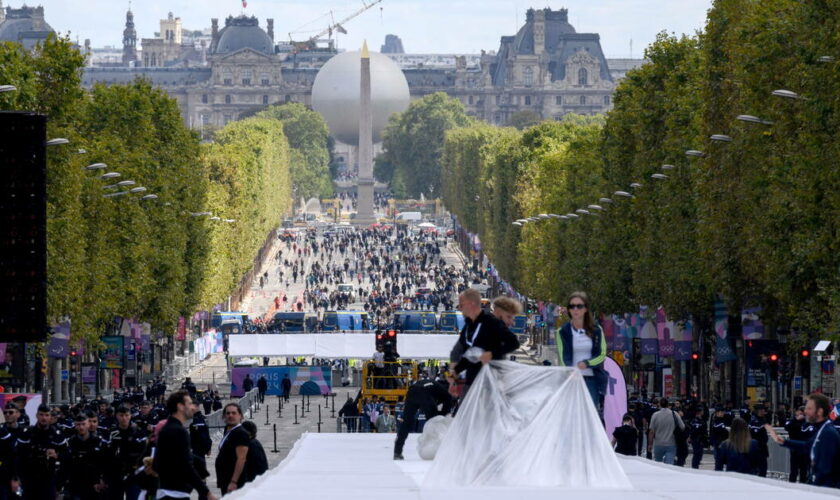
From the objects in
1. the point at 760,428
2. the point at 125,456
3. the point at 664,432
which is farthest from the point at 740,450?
the point at 125,456

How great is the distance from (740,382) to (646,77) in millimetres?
13841

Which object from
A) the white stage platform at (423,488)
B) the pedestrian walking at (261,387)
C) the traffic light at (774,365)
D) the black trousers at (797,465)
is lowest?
the pedestrian walking at (261,387)

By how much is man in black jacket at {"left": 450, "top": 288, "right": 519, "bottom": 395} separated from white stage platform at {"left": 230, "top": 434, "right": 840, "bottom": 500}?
1.23 m

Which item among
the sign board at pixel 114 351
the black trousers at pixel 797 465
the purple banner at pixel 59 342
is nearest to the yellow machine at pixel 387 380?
the sign board at pixel 114 351

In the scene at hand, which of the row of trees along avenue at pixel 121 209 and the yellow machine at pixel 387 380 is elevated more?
the row of trees along avenue at pixel 121 209

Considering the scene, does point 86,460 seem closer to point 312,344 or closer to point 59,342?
point 59,342

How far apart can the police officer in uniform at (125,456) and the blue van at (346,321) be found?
81.6 m

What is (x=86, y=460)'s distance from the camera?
28.1m

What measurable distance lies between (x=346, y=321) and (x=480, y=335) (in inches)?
3559

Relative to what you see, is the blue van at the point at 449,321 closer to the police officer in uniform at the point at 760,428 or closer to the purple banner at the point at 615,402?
the police officer in uniform at the point at 760,428

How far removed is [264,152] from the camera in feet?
549

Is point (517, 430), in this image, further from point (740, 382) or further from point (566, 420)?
point (740, 382)

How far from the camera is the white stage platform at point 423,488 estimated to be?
1825cm

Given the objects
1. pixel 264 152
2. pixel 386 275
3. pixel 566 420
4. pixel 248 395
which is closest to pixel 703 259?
pixel 248 395
